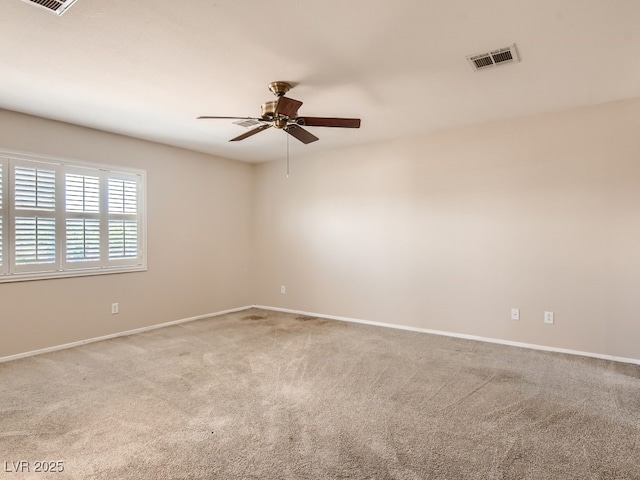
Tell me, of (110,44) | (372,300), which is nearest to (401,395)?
(372,300)

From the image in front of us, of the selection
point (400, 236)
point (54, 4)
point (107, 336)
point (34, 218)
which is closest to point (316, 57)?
point (54, 4)

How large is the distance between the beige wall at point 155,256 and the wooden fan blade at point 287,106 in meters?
2.83

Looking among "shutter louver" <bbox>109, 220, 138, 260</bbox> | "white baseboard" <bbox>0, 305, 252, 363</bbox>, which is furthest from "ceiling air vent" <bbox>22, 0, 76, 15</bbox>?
"white baseboard" <bbox>0, 305, 252, 363</bbox>

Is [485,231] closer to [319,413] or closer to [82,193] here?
[319,413]

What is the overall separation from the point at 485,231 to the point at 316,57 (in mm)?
2803

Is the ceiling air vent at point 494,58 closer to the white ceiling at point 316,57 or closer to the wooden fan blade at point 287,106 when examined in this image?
the white ceiling at point 316,57

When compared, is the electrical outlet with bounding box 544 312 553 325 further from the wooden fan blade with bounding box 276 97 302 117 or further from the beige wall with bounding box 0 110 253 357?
the beige wall with bounding box 0 110 253 357

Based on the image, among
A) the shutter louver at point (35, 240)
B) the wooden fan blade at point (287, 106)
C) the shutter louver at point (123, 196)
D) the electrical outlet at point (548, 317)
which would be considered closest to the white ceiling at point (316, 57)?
the wooden fan blade at point (287, 106)

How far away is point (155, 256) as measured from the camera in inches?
190

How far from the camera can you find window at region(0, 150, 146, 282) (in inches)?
140

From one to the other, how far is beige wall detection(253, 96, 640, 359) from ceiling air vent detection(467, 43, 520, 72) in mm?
1530

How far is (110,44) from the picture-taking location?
7.72ft

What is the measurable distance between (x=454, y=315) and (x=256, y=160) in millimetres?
3904

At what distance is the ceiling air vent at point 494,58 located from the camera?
248cm
